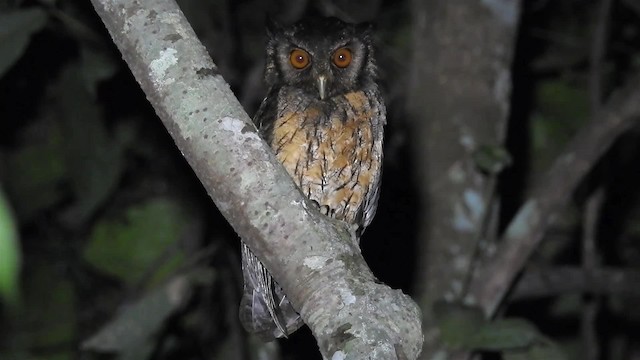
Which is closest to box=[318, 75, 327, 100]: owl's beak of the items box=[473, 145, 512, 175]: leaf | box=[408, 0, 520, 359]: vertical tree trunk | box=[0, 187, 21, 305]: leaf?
box=[473, 145, 512, 175]: leaf

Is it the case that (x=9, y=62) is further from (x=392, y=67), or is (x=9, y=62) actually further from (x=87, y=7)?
(x=392, y=67)

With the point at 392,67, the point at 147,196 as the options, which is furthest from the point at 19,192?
the point at 392,67

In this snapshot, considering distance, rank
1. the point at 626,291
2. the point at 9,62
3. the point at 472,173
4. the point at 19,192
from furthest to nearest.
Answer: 1. the point at 19,192
2. the point at 626,291
3. the point at 472,173
4. the point at 9,62

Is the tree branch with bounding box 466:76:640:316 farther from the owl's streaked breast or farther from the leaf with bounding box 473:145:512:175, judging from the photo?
the owl's streaked breast

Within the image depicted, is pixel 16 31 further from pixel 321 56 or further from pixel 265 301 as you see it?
pixel 265 301

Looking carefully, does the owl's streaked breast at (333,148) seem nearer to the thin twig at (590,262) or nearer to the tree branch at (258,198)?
the tree branch at (258,198)

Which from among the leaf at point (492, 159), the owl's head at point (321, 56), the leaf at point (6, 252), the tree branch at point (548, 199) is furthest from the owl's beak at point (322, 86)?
the leaf at point (6, 252)

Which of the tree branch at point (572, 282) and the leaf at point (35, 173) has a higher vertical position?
the leaf at point (35, 173)
